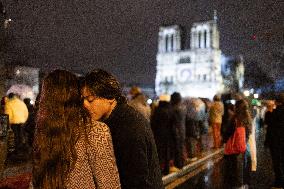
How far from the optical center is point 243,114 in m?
6.90

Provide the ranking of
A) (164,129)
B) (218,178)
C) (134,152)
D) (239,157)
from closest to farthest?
(134,152)
(239,157)
(164,129)
(218,178)

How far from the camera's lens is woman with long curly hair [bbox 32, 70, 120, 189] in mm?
2301

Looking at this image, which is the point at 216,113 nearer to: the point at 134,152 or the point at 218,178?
the point at 218,178

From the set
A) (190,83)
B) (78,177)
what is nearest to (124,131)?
(78,177)

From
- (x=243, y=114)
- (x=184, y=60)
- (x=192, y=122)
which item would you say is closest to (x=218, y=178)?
(x=192, y=122)

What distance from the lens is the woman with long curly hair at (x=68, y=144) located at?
230 centimetres

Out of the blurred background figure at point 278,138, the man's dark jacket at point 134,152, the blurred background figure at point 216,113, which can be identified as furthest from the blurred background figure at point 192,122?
the man's dark jacket at point 134,152

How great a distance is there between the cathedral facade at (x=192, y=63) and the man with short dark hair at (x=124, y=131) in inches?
3718

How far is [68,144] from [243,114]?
507 cm

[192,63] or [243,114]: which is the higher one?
[192,63]

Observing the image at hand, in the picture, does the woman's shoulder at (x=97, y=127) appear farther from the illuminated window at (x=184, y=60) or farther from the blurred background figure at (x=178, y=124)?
the illuminated window at (x=184, y=60)

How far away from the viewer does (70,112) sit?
236 cm

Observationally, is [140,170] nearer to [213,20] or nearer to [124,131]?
[124,131]

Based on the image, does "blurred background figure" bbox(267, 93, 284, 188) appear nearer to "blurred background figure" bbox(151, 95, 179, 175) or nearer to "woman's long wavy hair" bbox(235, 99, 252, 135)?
"woman's long wavy hair" bbox(235, 99, 252, 135)
